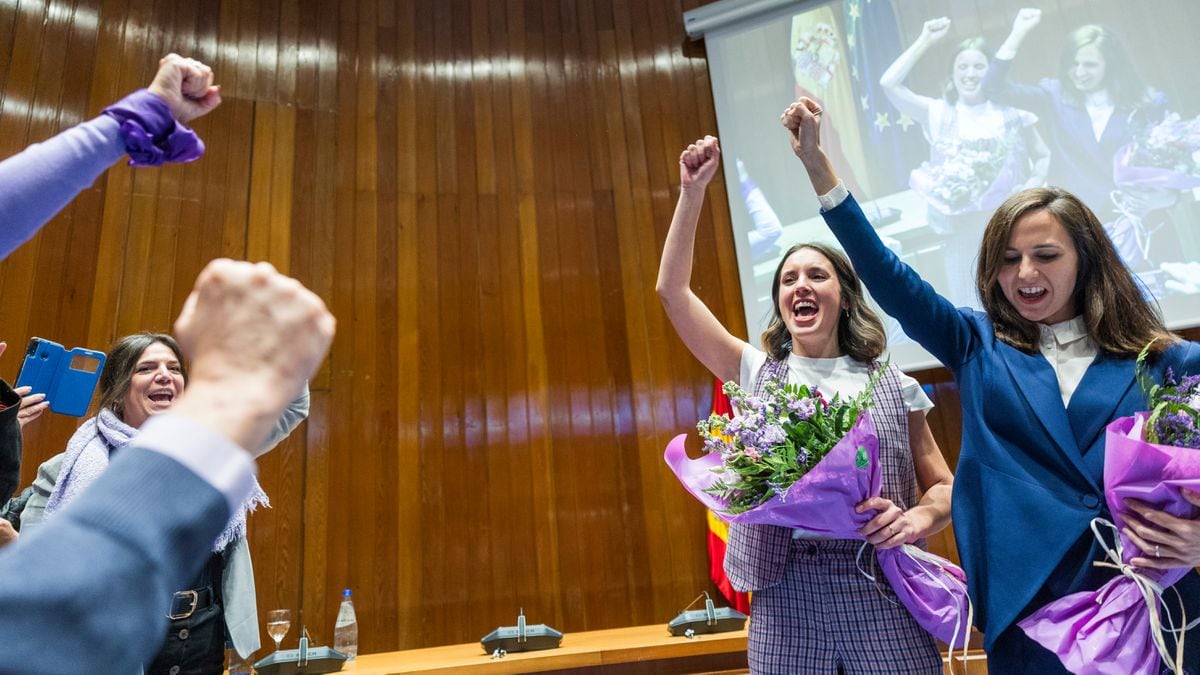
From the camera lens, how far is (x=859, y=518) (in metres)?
1.33

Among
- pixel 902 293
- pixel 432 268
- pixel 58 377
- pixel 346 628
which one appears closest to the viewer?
pixel 902 293

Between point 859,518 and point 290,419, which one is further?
point 290,419

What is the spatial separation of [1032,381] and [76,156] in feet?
4.55

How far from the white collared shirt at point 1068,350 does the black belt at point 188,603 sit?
1839 mm

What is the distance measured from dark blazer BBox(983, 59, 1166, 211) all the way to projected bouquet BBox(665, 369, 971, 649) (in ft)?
8.41

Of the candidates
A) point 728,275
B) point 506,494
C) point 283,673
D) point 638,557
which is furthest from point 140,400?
point 728,275

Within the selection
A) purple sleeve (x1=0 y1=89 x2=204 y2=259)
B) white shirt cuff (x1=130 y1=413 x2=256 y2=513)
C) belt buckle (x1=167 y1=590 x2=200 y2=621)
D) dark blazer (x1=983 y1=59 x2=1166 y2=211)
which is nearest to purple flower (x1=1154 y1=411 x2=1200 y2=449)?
white shirt cuff (x1=130 y1=413 x2=256 y2=513)

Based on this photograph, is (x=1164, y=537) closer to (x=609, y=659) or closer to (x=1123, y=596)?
(x=1123, y=596)

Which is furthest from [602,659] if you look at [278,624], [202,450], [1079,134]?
[1079,134]

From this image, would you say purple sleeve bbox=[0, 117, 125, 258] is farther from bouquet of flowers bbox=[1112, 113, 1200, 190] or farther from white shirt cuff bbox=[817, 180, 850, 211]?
bouquet of flowers bbox=[1112, 113, 1200, 190]

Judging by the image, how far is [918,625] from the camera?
143 cm

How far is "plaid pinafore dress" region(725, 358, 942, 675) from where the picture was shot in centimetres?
138

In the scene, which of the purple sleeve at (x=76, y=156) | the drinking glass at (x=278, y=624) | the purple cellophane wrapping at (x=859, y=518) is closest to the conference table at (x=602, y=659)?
the drinking glass at (x=278, y=624)

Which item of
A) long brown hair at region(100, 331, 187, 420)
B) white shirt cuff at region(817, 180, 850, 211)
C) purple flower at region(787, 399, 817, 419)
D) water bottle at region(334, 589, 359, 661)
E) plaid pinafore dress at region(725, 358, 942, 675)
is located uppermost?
white shirt cuff at region(817, 180, 850, 211)
